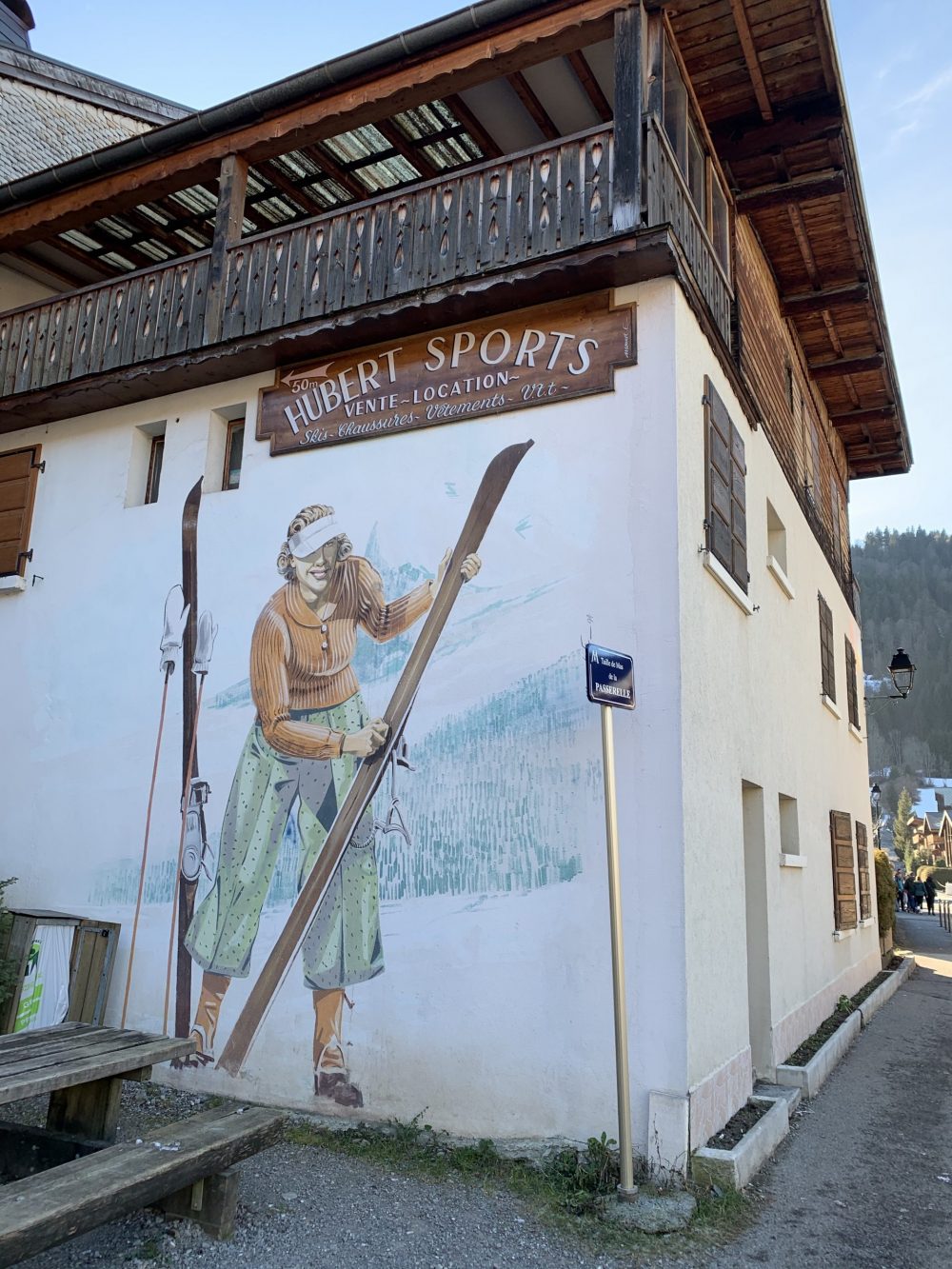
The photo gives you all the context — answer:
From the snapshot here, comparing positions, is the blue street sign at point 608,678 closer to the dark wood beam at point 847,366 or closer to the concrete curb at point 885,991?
the concrete curb at point 885,991

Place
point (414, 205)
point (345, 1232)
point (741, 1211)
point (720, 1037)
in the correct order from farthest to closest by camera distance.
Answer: point (414, 205)
point (720, 1037)
point (741, 1211)
point (345, 1232)

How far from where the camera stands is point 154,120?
15375 mm

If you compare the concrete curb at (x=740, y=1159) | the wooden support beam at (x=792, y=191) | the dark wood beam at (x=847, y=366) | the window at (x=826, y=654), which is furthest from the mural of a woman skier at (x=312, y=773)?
the dark wood beam at (x=847, y=366)

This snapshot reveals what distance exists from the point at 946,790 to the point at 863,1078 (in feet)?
427

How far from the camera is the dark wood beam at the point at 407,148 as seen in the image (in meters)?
9.72

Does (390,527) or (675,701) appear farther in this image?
(390,527)

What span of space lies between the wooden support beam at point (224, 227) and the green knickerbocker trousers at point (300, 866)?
3.59m

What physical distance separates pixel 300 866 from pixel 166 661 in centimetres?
223

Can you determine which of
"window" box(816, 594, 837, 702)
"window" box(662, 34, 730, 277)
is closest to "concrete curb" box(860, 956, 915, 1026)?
"window" box(816, 594, 837, 702)

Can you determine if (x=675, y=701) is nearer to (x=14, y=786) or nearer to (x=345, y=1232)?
(x=345, y=1232)

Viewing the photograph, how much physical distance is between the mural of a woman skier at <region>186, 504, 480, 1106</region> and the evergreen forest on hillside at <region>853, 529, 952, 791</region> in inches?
5201

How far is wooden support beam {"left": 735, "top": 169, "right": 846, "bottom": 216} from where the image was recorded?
947cm

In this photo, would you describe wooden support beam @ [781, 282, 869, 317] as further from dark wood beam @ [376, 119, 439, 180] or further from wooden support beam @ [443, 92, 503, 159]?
dark wood beam @ [376, 119, 439, 180]

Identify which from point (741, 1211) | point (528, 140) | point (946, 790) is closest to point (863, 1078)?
point (741, 1211)
